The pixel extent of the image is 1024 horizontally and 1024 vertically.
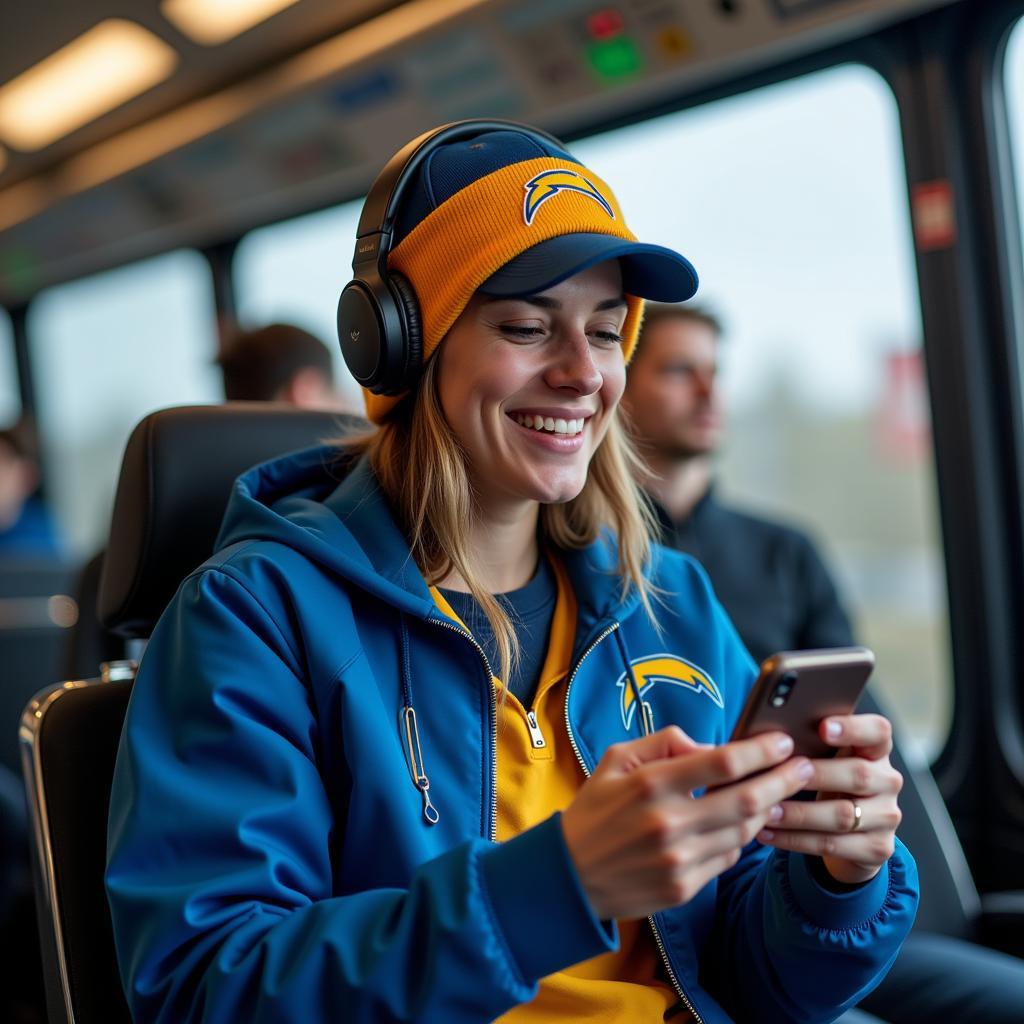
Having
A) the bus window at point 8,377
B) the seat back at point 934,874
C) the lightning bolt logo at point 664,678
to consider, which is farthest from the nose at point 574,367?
the bus window at point 8,377

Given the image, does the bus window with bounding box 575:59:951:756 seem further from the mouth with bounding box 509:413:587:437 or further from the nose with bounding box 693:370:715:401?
the mouth with bounding box 509:413:587:437

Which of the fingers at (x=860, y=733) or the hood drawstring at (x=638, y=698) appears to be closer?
the fingers at (x=860, y=733)

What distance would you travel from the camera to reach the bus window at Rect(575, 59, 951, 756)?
298 cm

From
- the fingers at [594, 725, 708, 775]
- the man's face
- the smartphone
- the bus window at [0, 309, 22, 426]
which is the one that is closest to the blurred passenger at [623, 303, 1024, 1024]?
the man's face

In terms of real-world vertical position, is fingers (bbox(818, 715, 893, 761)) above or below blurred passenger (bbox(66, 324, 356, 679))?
below

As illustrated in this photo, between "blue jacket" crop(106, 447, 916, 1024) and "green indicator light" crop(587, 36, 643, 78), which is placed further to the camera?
"green indicator light" crop(587, 36, 643, 78)

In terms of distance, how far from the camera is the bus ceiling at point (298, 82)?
294cm

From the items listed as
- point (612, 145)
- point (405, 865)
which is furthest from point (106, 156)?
point (405, 865)

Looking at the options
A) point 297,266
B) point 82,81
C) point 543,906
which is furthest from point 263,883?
point 297,266

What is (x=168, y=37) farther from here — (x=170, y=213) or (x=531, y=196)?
(x=531, y=196)

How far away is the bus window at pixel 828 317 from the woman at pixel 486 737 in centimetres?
172

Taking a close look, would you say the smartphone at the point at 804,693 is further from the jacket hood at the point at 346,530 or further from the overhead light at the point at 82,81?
the overhead light at the point at 82,81

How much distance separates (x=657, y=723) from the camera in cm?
136

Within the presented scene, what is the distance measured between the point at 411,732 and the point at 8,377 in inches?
231
